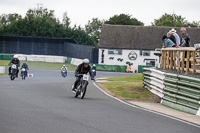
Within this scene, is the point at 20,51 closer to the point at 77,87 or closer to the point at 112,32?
the point at 112,32

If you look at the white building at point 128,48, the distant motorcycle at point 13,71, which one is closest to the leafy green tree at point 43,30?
the white building at point 128,48

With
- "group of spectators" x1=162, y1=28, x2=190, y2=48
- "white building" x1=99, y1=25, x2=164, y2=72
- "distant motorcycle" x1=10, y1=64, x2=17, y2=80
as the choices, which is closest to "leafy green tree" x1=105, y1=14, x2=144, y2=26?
"white building" x1=99, y1=25, x2=164, y2=72

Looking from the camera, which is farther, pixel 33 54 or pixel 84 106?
pixel 33 54

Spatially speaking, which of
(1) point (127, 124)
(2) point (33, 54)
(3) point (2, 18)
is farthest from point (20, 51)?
(3) point (2, 18)

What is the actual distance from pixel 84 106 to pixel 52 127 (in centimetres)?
539

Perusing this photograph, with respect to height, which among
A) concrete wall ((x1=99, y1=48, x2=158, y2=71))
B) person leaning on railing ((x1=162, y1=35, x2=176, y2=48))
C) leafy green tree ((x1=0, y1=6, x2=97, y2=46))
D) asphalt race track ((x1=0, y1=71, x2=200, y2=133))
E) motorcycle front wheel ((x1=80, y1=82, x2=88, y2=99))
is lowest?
asphalt race track ((x1=0, y1=71, x2=200, y2=133))

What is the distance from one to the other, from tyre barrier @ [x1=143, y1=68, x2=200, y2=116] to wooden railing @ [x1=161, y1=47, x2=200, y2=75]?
0.69 m

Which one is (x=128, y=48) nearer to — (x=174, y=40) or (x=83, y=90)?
(x=174, y=40)

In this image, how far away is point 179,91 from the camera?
58.2 ft

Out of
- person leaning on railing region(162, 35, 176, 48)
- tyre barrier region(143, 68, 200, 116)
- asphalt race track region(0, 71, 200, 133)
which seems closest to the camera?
asphalt race track region(0, 71, 200, 133)

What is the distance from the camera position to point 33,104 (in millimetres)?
15938

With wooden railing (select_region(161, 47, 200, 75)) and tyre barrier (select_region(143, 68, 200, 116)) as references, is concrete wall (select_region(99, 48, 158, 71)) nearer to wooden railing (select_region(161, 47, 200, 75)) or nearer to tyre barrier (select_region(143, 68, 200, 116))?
wooden railing (select_region(161, 47, 200, 75))

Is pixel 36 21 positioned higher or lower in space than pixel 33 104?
higher

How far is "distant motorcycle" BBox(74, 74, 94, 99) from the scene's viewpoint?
787 inches
